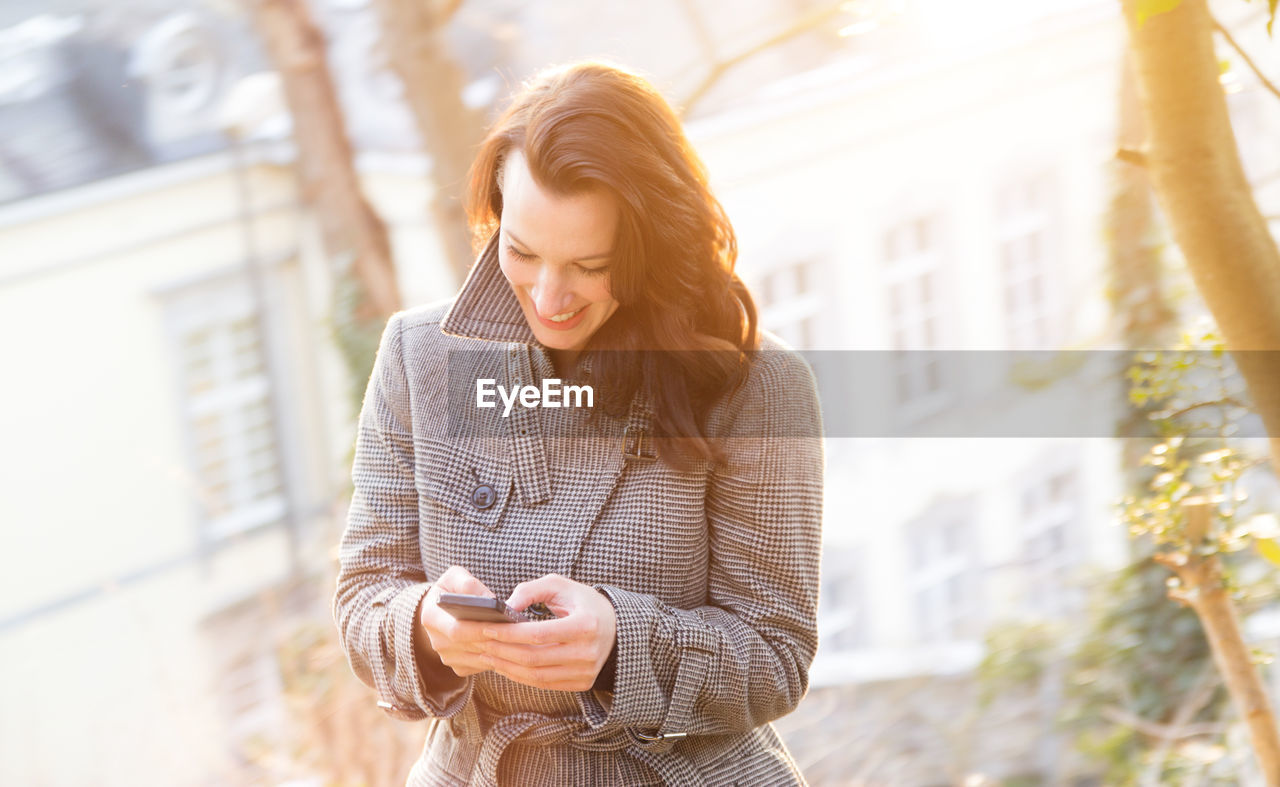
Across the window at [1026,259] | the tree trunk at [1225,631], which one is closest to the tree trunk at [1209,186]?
the tree trunk at [1225,631]

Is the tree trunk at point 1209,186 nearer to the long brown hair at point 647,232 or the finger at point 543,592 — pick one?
the long brown hair at point 647,232

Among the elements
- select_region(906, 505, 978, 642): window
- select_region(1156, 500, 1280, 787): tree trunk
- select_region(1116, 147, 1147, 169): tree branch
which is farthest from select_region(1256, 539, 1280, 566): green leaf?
select_region(906, 505, 978, 642): window

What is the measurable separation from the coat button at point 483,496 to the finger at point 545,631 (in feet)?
0.67

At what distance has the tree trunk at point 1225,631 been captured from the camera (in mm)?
1646

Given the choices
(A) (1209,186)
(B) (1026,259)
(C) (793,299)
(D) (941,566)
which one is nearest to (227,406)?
(C) (793,299)

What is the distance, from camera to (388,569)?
1389 mm

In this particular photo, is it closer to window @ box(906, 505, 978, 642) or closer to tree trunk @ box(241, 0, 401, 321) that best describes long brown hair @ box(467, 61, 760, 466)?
tree trunk @ box(241, 0, 401, 321)

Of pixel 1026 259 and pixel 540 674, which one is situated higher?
pixel 540 674

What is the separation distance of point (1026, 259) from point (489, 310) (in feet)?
27.3

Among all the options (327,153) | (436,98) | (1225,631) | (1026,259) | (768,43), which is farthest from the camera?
(1026,259)

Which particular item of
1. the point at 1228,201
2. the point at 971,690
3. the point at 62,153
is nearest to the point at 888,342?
the point at 971,690

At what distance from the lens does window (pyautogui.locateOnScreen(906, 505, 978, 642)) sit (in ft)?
28.3

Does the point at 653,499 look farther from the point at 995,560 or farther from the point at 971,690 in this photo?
the point at 995,560

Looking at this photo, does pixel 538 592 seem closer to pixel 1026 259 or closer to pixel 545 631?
pixel 545 631
